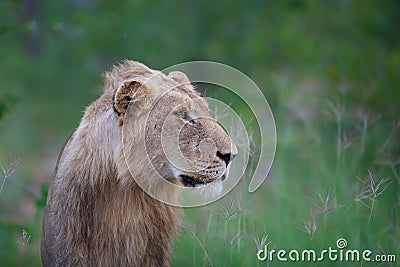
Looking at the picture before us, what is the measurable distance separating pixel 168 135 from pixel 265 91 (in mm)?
6620

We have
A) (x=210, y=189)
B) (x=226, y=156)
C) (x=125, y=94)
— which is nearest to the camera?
(x=226, y=156)

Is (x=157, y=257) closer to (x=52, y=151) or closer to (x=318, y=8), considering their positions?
(x=318, y=8)

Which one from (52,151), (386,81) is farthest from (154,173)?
(52,151)

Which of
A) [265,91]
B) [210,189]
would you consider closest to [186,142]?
[210,189]

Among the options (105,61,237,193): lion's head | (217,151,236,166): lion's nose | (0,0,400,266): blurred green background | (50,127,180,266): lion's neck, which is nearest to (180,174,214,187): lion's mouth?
(105,61,237,193): lion's head

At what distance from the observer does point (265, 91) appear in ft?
35.1

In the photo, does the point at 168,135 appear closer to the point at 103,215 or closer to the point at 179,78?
the point at 179,78

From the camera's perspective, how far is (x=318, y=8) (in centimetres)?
1097

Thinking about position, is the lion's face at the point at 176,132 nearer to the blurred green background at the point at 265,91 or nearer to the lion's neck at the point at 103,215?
the lion's neck at the point at 103,215

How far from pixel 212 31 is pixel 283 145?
2.64m

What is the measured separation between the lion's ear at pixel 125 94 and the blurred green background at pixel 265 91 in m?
1.27

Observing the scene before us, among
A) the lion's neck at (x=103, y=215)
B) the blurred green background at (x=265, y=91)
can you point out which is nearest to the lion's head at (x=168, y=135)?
the lion's neck at (x=103, y=215)

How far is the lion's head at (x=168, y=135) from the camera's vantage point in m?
4.12

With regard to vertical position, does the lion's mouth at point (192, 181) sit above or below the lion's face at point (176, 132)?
below
